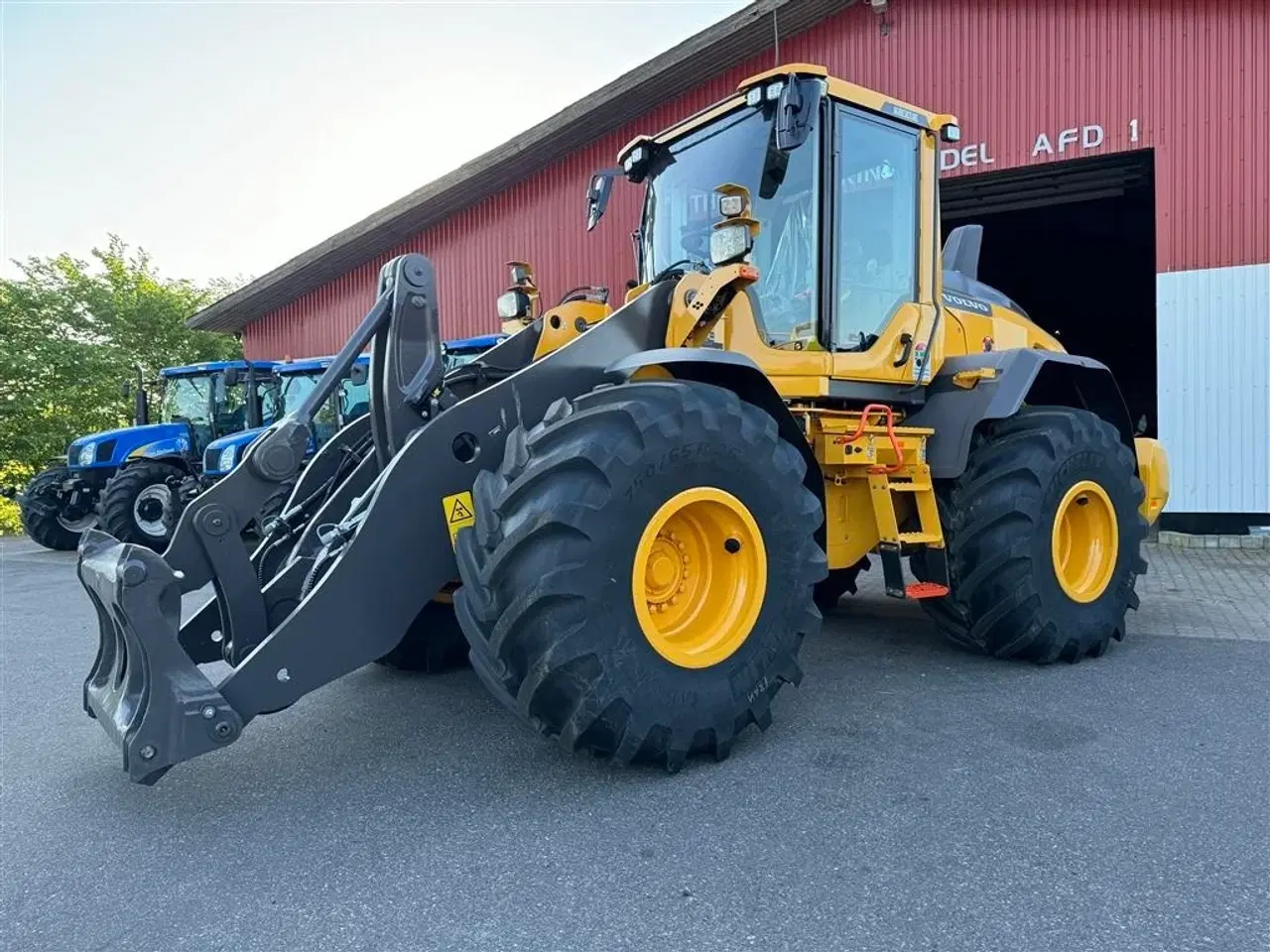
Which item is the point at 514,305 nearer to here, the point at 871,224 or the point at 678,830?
the point at 871,224

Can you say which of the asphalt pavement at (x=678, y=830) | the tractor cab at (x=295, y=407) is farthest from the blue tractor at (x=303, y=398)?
the asphalt pavement at (x=678, y=830)

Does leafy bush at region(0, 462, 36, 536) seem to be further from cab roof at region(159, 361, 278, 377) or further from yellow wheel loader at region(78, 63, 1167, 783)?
yellow wheel loader at region(78, 63, 1167, 783)

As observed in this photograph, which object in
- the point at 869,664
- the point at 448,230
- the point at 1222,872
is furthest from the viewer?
the point at 448,230

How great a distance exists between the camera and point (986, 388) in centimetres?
455

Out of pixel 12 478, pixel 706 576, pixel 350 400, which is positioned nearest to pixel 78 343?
pixel 12 478

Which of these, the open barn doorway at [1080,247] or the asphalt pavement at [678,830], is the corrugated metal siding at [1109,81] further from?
the asphalt pavement at [678,830]

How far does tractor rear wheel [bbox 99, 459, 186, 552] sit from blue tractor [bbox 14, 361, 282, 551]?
0.04 ft

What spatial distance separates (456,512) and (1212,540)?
8.84 meters

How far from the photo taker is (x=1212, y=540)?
8.85 m

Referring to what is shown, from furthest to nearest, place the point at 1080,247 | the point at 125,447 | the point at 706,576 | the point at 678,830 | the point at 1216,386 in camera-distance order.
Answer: the point at 1080,247, the point at 125,447, the point at 1216,386, the point at 706,576, the point at 678,830

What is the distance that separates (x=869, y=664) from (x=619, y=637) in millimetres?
2250

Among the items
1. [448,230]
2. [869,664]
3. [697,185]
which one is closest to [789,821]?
[869,664]

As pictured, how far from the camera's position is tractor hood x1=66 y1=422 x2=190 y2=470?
36.3ft

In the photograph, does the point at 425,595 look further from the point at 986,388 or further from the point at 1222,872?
the point at 986,388
